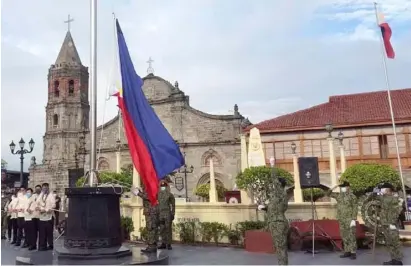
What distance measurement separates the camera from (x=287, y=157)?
26000 millimetres

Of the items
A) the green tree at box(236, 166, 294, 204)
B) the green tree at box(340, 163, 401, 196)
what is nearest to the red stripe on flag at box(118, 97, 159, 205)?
the green tree at box(236, 166, 294, 204)

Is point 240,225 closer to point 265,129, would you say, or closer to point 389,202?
point 389,202

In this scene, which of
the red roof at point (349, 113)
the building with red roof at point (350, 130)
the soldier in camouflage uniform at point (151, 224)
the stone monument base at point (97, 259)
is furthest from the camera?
the red roof at point (349, 113)

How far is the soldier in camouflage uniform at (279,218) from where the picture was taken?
7.00 m

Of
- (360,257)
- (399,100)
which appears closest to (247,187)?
(360,257)

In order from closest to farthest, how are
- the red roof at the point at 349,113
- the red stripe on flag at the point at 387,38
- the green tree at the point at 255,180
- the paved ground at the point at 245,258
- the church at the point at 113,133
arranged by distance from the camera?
1. the paved ground at the point at 245,258
2. the green tree at the point at 255,180
3. the red stripe on flag at the point at 387,38
4. the red roof at the point at 349,113
5. the church at the point at 113,133

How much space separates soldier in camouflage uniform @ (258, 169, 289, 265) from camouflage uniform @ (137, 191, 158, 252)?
3184 millimetres

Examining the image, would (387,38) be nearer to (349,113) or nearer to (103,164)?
(349,113)

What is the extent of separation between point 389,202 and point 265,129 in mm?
19133

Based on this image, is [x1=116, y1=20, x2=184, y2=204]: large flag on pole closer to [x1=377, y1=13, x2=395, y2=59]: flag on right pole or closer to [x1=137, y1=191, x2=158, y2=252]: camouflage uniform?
[x1=137, y1=191, x2=158, y2=252]: camouflage uniform

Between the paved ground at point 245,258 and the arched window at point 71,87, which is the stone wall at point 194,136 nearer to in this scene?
the arched window at point 71,87

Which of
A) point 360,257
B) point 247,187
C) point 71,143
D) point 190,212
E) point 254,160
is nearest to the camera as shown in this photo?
point 360,257

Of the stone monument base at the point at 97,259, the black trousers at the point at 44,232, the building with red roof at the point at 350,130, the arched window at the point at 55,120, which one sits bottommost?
the stone monument base at the point at 97,259

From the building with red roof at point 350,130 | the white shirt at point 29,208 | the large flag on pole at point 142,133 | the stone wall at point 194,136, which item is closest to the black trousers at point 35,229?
the white shirt at point 29,208
